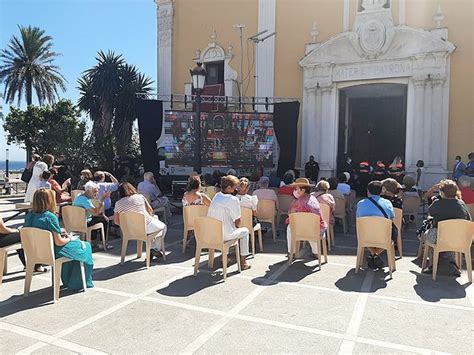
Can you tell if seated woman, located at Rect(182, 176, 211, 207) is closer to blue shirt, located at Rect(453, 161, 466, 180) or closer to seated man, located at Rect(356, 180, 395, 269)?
seated man, located at Rect(356, 180, 395, 269)

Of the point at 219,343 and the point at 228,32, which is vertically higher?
the point at 228,32

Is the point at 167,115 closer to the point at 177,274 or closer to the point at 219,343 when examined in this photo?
the point at 177,274

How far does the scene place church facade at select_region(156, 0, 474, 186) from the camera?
11828 mm

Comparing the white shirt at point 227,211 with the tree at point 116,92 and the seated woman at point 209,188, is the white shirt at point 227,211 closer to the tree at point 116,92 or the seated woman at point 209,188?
the seated woman at point 209,188

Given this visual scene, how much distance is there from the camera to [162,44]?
16.4 meters

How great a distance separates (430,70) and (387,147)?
9.26 ft

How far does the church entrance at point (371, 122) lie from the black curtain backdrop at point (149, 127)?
6.00 m

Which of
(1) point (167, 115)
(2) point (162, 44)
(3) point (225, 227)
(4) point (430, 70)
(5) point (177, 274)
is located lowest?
(5) point (177, 274)

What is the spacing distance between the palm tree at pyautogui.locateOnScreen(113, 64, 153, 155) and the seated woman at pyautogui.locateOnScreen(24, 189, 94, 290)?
14062 millimetres

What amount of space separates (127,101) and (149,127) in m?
5.81

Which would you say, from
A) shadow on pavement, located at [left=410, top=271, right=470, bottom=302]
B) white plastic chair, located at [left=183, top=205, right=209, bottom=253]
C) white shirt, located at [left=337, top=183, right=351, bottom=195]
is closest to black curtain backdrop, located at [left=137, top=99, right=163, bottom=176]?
white shirt, located at [left=337, top=183, right=351, bottom=195]

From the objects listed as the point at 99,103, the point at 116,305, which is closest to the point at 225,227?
the point at 116,305

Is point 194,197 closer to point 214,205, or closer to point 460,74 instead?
point 214,205

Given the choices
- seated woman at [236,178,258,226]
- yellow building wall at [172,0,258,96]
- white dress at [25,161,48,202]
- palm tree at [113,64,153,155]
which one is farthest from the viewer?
palm tree at [113,64,153,155]
